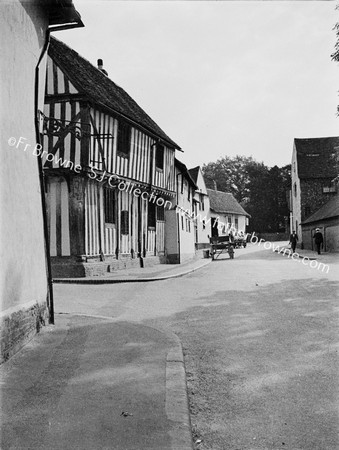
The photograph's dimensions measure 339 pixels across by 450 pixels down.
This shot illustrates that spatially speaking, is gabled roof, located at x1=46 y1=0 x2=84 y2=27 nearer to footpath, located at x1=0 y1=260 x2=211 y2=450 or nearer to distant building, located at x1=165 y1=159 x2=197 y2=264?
footpath, located at x1=0 y1=260 x2=211 y2=450

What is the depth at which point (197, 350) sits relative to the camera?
500 cm

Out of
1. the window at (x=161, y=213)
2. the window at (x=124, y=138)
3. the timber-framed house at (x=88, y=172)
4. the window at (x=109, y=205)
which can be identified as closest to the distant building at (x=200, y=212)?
the window at (x=161, y=213)

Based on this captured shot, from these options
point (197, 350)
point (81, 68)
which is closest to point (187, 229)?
point (81, 68)

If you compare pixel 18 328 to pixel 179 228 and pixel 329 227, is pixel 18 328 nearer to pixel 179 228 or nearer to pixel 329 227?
pixel 179 228

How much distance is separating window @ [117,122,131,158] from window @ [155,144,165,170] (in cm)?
306

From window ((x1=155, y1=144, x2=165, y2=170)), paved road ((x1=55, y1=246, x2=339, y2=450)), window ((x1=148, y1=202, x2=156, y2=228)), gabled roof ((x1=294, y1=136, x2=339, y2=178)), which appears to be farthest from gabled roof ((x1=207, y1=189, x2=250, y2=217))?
paved road ((x1=55, y1=246, x2=339, y2=450))

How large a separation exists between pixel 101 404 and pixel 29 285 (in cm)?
235

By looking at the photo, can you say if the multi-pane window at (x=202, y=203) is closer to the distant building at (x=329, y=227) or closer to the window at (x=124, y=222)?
the distant building at (x=329, y=227)

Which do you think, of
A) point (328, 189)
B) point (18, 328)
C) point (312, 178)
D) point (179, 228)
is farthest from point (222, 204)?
point (18, 328)

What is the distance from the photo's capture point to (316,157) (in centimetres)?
3912

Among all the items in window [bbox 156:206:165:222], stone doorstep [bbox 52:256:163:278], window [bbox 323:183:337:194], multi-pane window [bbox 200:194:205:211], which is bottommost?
stone doorstep [bbox 52:256:163:278]

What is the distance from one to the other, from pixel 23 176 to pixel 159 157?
14489 mm

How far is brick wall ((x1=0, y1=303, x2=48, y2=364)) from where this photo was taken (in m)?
4.12

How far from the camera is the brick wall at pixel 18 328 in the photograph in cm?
412
